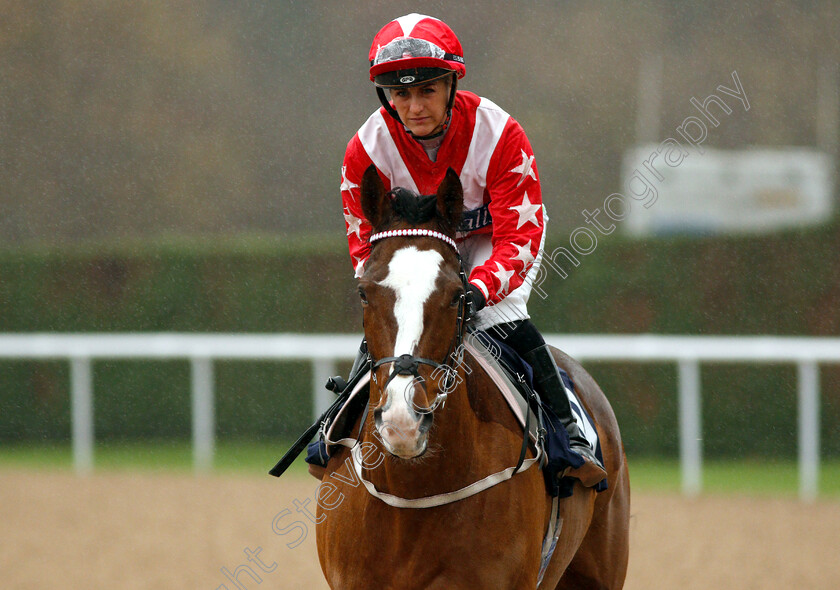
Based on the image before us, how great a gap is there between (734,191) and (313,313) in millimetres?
9590

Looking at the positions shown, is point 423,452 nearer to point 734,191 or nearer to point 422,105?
point 422,105

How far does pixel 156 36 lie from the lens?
2288 centimetres

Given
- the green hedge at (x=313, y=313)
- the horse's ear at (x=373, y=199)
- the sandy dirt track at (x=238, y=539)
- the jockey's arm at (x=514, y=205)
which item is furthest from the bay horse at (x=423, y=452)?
the green hedge at (x=313, y=313)

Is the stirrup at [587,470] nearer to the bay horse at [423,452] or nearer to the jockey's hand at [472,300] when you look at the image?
the bay horse at [423,452]

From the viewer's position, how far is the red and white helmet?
313 cm

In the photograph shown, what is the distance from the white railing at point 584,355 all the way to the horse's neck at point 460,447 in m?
Answer: 5.92

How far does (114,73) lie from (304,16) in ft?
14.3

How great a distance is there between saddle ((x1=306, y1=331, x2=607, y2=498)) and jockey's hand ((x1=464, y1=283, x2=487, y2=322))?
27cm

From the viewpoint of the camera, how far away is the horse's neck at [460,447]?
2867 millimetres

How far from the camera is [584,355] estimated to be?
923 cm

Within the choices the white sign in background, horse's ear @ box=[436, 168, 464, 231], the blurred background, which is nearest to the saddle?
horse's ear @ box=[436, 168, 464, 231]

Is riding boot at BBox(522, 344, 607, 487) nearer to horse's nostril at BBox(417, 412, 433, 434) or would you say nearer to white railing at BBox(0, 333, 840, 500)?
horse's nostril at BBox(417, 412, 433, 434)

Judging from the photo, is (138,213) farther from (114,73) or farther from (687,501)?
(687,501)

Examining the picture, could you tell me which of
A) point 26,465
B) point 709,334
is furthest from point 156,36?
point 709,334
